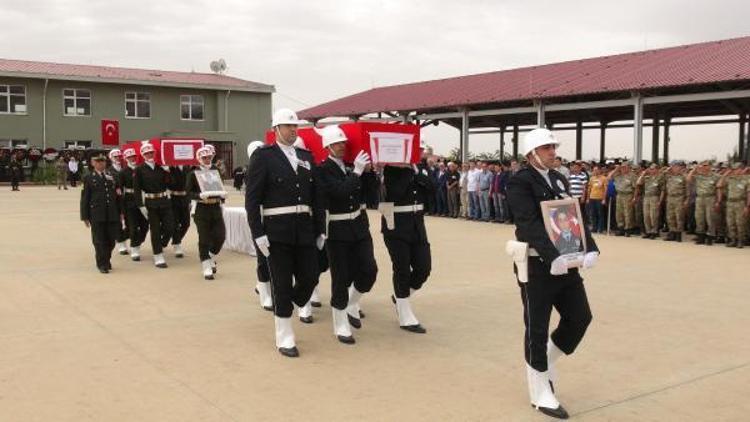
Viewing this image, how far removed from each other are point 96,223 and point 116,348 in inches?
180

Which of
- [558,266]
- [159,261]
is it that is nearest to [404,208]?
[558,266]

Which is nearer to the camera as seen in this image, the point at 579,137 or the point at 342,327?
the point at 342,327

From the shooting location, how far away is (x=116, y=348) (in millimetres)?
5887

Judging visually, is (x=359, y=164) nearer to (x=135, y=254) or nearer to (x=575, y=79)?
(x=135, y=254)

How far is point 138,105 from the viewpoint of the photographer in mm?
41312

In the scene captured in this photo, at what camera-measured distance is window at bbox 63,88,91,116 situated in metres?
39.2

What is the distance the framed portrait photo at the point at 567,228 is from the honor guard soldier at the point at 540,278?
0.04 meters

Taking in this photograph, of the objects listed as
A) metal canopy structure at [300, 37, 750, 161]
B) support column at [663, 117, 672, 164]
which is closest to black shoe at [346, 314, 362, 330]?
metal canopy structure at [300, 37, 750, 161]

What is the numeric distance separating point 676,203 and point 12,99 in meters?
35.0

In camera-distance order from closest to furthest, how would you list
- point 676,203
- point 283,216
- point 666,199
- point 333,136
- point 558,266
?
point 558,266 < point 283,216 < point 333,136 < point 676,203 < point 666,199

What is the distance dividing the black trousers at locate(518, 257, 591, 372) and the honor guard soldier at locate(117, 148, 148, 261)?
810 centimetres

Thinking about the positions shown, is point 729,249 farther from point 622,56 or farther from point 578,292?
point 622,56

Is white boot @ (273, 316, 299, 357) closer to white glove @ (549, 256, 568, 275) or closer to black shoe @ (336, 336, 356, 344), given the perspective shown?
black shoe @ (336, 336, 356, 344)

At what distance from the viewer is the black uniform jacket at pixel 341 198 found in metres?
6.02
